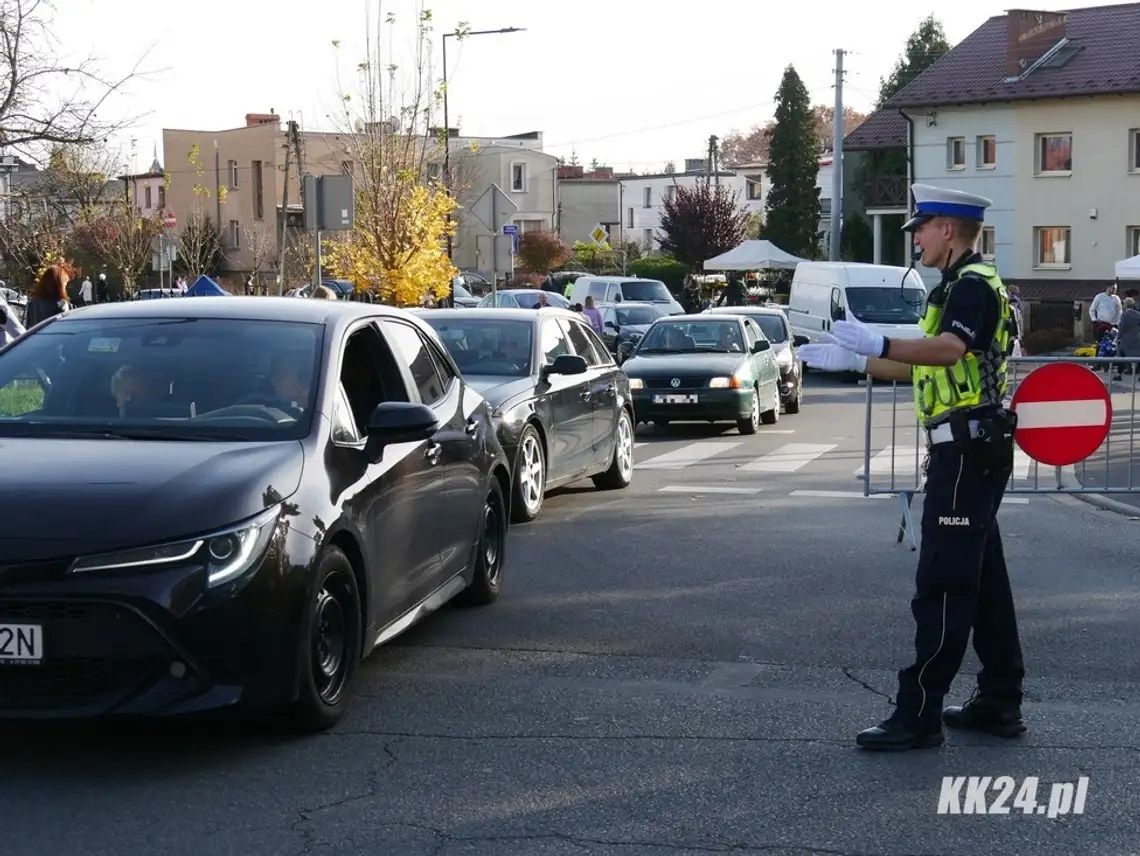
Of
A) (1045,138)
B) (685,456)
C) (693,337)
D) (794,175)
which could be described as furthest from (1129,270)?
(794,175)

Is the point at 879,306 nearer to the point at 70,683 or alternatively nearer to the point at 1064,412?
the point at 1064,412

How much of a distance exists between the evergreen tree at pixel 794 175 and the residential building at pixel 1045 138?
939 inches

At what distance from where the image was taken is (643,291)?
147 feet

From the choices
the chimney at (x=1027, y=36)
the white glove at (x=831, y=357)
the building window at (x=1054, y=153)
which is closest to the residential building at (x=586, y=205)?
the chimney at (x=1027, y=36)

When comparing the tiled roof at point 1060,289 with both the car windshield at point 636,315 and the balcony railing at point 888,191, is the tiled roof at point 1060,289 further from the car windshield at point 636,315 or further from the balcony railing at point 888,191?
the car windshield at point 636,315

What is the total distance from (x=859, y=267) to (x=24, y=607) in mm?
31355

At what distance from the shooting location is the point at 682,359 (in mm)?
21984

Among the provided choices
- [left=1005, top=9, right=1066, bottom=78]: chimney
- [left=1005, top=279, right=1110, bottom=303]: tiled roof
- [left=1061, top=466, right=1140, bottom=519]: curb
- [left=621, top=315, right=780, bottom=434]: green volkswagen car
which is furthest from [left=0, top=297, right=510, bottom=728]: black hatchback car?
[left=1005, top=9, right=1066, bottom=78]: chimney

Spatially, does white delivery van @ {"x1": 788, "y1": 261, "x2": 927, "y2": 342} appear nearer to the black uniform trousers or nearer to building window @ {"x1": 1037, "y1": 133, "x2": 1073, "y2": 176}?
building window @ {"x1": 1037, "y1": 133, "x2": 1073, "y2": 176}

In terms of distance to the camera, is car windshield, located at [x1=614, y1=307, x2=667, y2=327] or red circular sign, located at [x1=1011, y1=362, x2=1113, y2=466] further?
car windshield, located at [x1=614, y1=307, x2=667, y2=327]

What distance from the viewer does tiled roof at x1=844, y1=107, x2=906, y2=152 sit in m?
63.5

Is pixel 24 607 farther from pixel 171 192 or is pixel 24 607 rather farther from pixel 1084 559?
pixel 171 192

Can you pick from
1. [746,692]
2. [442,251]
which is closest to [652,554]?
[746,692]

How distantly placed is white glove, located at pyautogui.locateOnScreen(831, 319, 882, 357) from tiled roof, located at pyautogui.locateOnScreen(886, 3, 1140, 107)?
4746 cm
